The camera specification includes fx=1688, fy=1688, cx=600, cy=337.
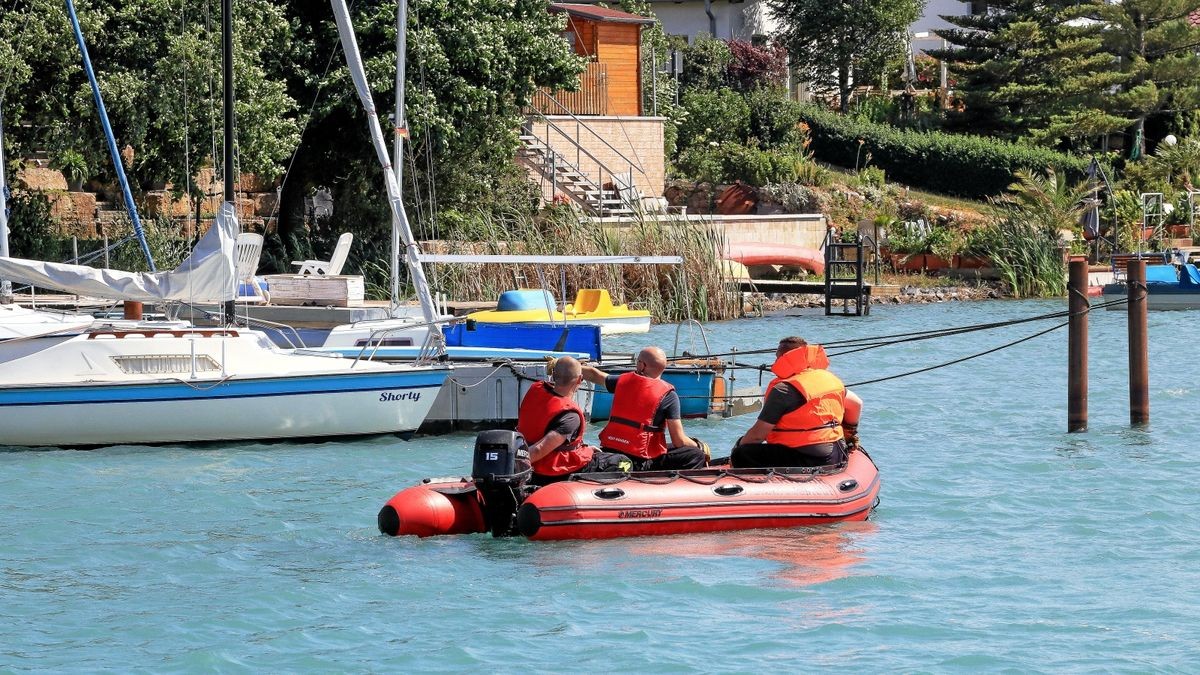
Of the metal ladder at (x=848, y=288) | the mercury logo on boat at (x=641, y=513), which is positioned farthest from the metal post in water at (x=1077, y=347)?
the metal ladder at (x=848, y=288)

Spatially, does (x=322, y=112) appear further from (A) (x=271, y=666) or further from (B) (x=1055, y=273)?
(A) (x=271, y=666)

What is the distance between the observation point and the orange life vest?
14180 mm

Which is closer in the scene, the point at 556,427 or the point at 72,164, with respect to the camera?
the point at 556,427

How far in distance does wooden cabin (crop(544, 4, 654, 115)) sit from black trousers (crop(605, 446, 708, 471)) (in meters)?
31.5

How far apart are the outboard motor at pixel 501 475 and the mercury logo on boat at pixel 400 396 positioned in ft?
19.1

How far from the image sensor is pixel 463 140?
34750 mm

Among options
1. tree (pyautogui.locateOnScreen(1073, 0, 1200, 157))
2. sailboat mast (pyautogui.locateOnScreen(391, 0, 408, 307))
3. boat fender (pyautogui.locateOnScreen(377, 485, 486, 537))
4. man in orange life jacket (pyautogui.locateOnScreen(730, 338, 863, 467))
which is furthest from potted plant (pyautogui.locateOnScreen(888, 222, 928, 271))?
boat fender (pyautogui.locateOnScreen(377, 485, 486, 537))

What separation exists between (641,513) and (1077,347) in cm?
749

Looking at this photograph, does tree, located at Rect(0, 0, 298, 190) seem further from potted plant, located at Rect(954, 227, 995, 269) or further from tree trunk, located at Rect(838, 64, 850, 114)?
tree trunk, located at Rect(838, 64, 850, 114)

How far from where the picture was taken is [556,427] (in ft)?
44.9

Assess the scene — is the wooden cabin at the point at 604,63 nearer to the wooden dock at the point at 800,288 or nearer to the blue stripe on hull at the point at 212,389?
the wooden dock at the point at 800,288

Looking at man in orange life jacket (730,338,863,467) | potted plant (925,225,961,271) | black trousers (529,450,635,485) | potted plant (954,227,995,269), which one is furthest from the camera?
potted plant (925,225,961,271)

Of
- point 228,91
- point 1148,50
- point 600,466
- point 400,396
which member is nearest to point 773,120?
point 1148,50

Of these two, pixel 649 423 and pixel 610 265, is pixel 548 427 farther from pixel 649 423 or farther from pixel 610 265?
pixel 610 265
